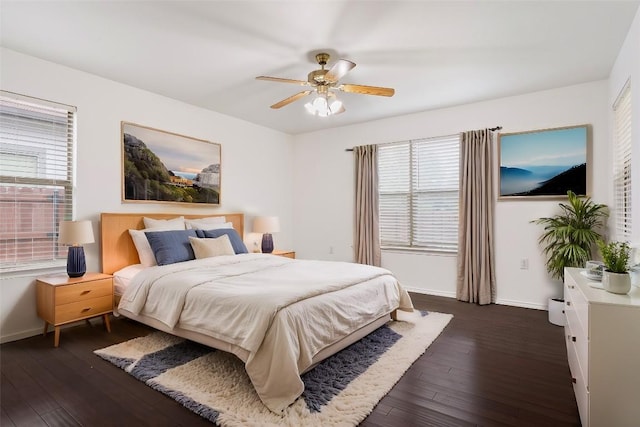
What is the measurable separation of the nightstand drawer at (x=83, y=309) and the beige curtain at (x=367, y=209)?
3403 mm

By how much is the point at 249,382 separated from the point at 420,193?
3.63 m

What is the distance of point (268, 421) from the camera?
6.13 feet

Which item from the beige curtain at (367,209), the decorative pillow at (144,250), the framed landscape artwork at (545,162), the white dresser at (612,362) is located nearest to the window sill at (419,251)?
the beige curtain at (367,209)

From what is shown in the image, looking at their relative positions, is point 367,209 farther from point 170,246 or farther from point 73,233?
point 73,233

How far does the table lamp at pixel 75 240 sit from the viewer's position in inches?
121

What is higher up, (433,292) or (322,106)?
(322,106)

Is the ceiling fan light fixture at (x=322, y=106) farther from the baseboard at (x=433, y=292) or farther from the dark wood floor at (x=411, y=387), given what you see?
the baseboard at (x=433, y=292)

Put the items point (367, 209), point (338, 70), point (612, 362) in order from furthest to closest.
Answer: point (367, 209), point (338, 70), point (612, 362)

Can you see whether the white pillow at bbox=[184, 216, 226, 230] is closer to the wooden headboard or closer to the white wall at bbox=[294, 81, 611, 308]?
the wooden headboard

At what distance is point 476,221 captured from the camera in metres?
4.37

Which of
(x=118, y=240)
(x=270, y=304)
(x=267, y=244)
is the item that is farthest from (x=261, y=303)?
(x=267, y=244)

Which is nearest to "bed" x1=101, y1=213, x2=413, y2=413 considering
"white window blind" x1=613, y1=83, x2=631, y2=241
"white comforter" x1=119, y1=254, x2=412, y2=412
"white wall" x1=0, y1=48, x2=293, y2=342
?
"white comforter" x1=119, y1=254, x2=412, y2=412

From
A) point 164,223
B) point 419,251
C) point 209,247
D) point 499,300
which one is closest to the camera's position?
point 209,247

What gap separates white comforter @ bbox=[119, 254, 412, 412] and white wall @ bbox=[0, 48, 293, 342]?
36.6 inches
